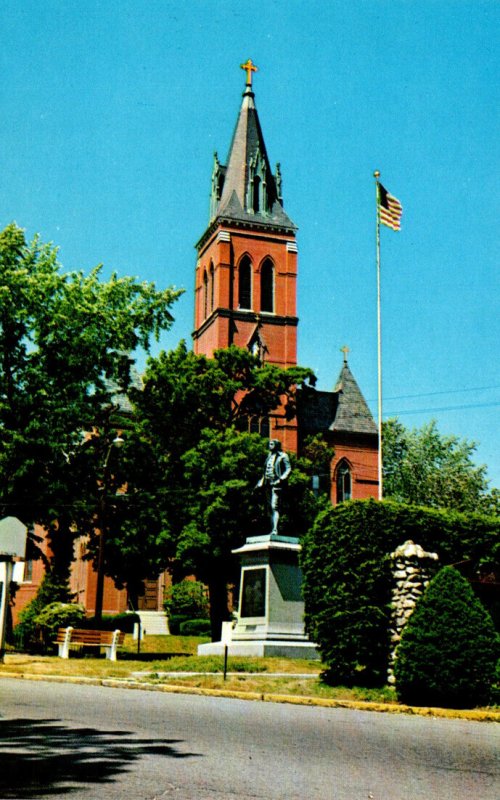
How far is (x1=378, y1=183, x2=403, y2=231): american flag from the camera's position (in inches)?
1535

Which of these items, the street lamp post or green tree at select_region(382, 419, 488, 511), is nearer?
the street lamp post

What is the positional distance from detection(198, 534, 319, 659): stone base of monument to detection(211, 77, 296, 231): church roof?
4203cm

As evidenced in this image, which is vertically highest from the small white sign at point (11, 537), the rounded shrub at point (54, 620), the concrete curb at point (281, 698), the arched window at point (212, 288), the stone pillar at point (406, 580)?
the arched window at point (212, 288)

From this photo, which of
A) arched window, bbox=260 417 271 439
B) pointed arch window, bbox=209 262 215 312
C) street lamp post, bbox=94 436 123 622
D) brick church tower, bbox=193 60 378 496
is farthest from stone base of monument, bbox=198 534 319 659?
pointed arch window, bbox=209 262 215 312

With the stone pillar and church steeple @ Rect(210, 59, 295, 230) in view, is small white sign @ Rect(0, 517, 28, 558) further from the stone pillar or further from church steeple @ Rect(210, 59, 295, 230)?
church steeple @ Rect(210, 59, 295, 230)

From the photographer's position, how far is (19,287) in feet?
98.2

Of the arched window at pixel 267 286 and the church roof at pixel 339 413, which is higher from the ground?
the arched window at pixel 267 286

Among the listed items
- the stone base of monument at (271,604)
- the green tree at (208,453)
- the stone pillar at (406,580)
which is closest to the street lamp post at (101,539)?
the green tree at (208,453)

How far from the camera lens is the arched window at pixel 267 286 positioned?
6047 cm

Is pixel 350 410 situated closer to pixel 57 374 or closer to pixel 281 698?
pixel 57 374

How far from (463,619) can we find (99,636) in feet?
44.5

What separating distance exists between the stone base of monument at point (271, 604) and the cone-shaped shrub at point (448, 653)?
299 inches

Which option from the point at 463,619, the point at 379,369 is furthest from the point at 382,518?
the point at 379,369

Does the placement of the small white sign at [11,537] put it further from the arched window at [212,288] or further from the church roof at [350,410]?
the arched window at [212,288]
